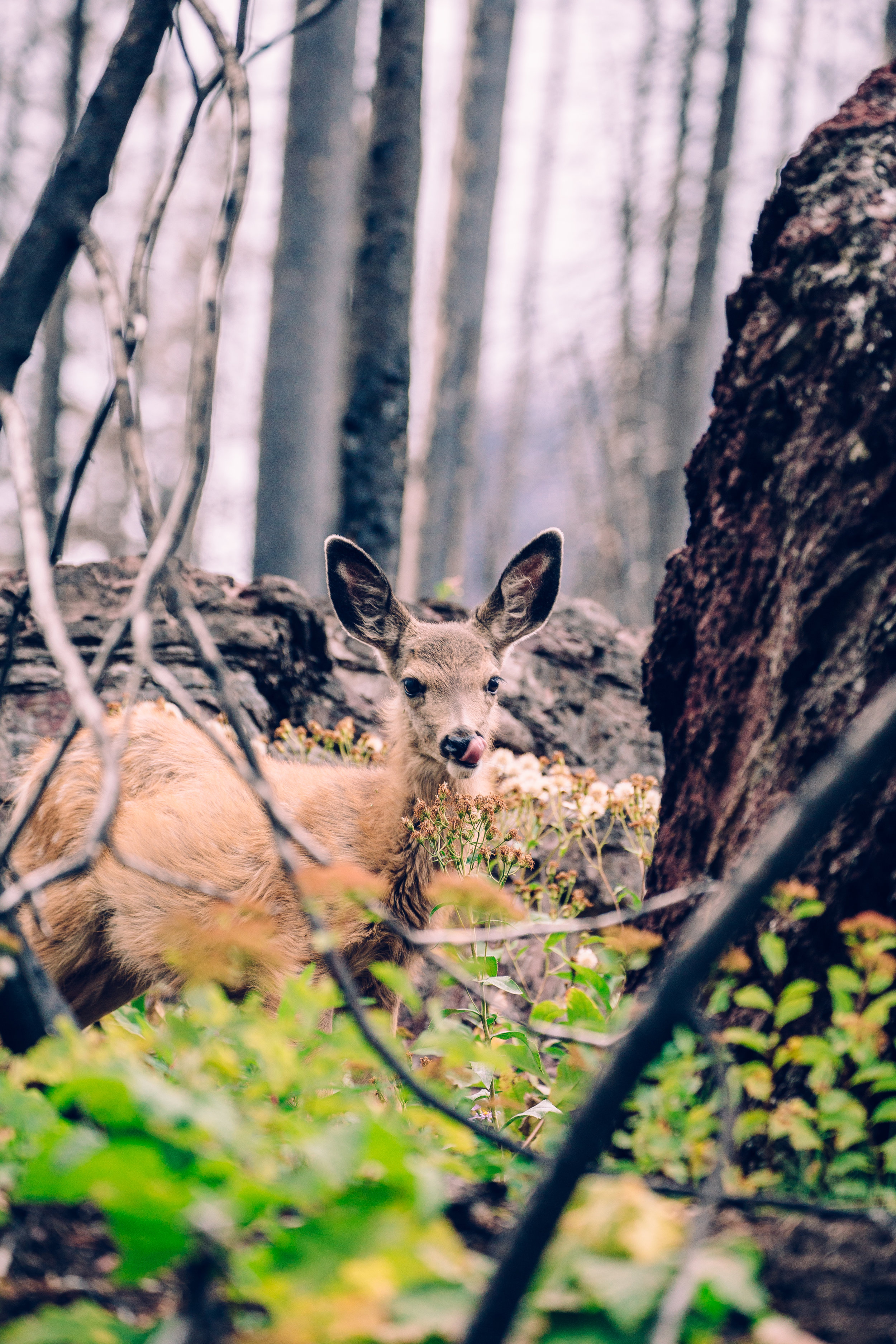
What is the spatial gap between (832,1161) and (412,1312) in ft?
4.36

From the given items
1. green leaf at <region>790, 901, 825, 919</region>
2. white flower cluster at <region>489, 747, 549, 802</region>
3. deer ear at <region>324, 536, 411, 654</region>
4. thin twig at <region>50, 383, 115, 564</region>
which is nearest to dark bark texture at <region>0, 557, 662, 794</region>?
deer ear at <region>324, 536, 411, 654</region>

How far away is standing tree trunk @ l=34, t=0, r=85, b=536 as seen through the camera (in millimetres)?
15906

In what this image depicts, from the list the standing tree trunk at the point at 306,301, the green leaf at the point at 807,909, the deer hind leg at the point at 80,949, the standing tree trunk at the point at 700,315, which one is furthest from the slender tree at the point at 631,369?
the green leaf at the point at 807,909

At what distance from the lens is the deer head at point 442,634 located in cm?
539

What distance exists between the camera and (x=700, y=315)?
13578 mm

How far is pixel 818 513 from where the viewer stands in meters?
3.16

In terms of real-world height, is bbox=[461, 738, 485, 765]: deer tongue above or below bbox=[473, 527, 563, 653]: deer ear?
below

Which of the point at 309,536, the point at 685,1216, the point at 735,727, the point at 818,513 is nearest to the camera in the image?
the point at 685,1216

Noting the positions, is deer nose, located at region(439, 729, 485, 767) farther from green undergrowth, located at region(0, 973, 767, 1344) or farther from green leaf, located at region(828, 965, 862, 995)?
green undergrowth, located at region(0, 973, 767, 1344)

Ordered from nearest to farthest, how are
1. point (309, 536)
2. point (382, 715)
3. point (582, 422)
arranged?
point (382, 715) → point (309, 536) → point (582, 422)

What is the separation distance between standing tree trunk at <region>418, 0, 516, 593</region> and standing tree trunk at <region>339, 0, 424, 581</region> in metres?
6.38

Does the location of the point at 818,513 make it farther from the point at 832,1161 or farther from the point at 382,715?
the point at 382,715

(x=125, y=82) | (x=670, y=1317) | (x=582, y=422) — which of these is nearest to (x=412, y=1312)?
A: (x=670, y=1317)

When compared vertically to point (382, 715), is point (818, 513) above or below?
above
